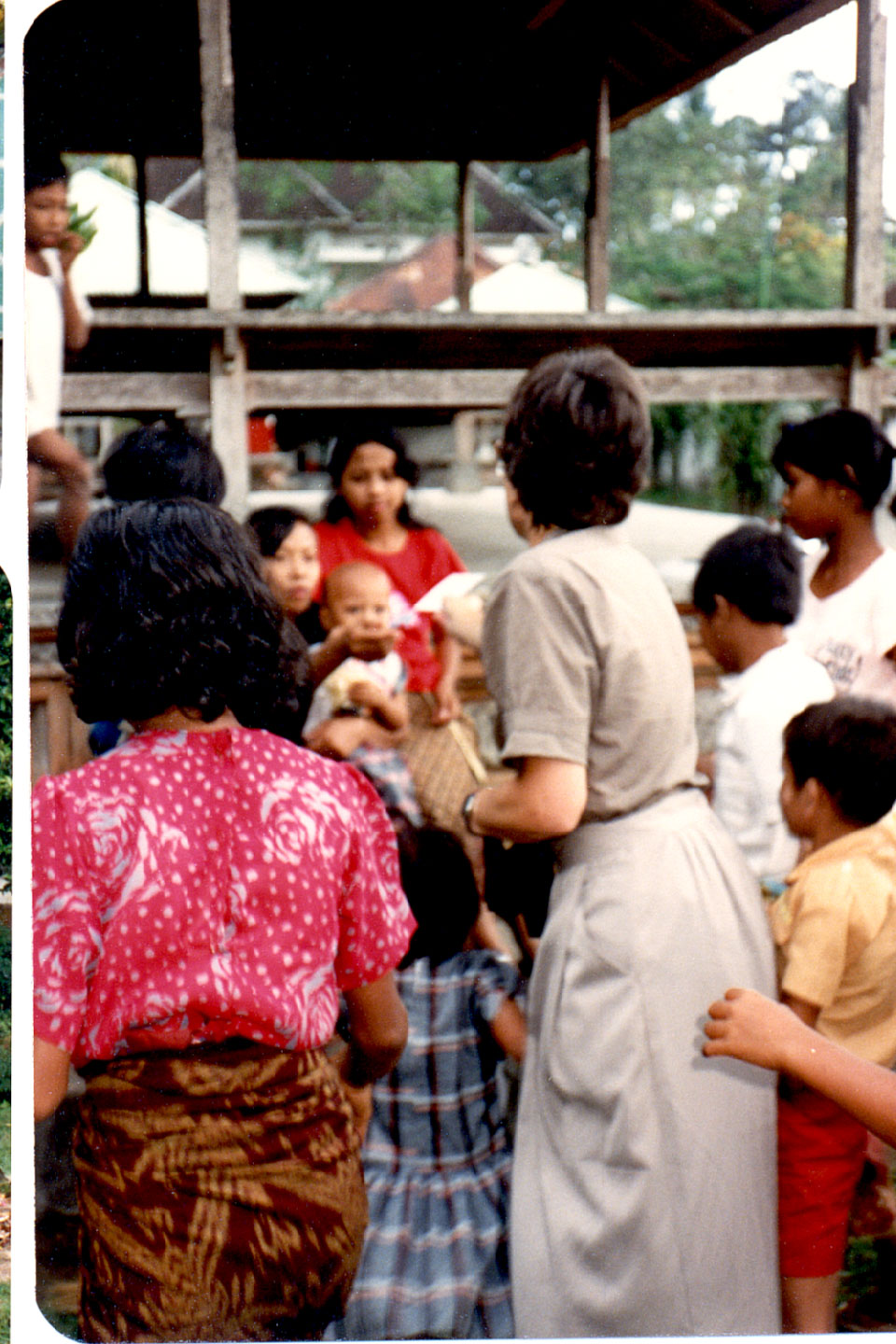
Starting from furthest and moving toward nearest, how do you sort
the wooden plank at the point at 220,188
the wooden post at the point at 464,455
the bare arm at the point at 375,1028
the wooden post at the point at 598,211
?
the wooden post at the point at 464,455 → the wooden post at the point at 598,211 → the wooden plank at the point at 220,188 → the bare arm at the point at 375,1028

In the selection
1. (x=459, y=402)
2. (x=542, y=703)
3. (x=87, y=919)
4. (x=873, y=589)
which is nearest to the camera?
(x=87, y=919)

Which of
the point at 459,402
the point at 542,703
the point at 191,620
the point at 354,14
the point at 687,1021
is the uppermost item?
the point at 354,14

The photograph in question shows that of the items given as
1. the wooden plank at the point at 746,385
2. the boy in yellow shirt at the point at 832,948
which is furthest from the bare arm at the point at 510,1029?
the wooden plank at the point at 746,385

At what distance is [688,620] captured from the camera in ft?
9.66

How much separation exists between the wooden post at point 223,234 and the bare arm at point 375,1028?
4.05ft

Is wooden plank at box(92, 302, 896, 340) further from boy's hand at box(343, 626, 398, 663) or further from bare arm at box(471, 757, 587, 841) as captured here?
bare arm at box(471, 757, 587, 841)

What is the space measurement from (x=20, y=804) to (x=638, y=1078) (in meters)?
0.96

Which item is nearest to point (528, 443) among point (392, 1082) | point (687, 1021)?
point (687, 1021)

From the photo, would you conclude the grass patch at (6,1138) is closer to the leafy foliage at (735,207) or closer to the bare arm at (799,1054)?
the bare arm at (799,1054)

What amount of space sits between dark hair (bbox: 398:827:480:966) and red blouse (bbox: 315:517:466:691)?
81 cm

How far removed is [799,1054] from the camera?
64.1 inches

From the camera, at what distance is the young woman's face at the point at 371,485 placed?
268cm

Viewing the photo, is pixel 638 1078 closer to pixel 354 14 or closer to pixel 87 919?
pixel 87 919

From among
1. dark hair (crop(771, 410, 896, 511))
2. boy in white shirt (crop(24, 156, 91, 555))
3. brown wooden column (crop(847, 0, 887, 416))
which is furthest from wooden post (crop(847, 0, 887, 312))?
boy in white shirt (crop(24, 156, 91, 555))
